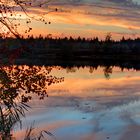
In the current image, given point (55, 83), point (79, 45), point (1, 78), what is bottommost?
point (79, 45)

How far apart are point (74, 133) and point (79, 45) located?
379 ft

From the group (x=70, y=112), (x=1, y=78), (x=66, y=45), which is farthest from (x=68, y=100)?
(x=66, y=45)

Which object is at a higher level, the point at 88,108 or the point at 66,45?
the point at 88,108

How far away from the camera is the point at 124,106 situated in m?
24.6

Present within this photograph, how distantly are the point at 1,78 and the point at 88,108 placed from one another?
594 inches

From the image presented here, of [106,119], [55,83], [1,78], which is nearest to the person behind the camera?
[1,78]

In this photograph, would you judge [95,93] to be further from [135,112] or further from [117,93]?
[135,112]

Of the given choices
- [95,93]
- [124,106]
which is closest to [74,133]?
[124,106]

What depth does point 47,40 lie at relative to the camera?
134 meters

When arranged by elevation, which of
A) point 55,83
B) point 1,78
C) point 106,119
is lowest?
point 55,83

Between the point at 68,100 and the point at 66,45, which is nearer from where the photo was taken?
the point at 68,100

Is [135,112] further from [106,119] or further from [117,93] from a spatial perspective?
[117,93]

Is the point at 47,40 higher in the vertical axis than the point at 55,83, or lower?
lower

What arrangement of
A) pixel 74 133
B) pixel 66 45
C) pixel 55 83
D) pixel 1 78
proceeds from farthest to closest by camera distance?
pixel 66 45
pixel 55 83
pixel 74 133
pixel 1 78
